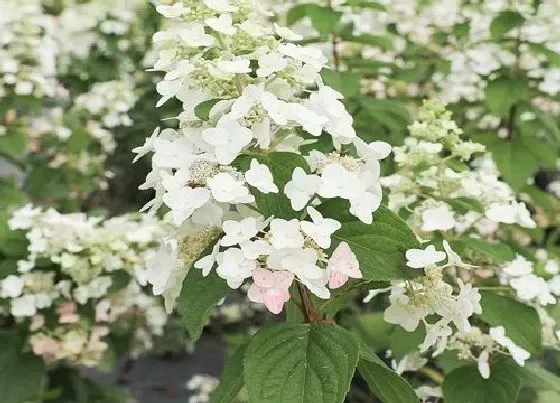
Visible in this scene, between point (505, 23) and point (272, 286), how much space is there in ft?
4.72

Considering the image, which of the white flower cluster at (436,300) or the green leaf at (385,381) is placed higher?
the white flower cluster at (436,300)

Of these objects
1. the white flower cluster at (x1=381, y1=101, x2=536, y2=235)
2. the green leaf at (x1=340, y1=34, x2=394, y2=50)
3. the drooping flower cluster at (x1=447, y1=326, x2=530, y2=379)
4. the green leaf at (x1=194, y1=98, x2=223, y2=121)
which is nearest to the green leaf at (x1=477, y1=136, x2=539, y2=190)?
the green leaf at (x1=340, y1=34, x2=394, y2=50)

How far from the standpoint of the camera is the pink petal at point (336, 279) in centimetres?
94

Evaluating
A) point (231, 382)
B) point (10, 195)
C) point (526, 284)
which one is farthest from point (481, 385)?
point (10, 195)

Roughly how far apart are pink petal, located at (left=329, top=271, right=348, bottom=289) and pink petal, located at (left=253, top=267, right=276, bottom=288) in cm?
6

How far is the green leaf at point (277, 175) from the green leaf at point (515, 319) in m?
0.50

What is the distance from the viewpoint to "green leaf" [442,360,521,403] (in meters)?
1.32

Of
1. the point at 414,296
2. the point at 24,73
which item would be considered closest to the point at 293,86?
the point at 414,296

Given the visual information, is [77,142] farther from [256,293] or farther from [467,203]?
[256,293]

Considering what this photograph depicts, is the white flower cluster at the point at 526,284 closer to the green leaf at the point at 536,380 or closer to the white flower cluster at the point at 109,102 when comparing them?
the green leaf at the point at 536,380

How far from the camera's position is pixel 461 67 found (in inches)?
91.4

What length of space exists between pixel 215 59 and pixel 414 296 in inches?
15.0

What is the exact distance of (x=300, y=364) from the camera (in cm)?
97

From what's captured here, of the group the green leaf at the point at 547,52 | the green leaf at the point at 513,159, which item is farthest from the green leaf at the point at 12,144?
the green leaf at the point at 547,52
